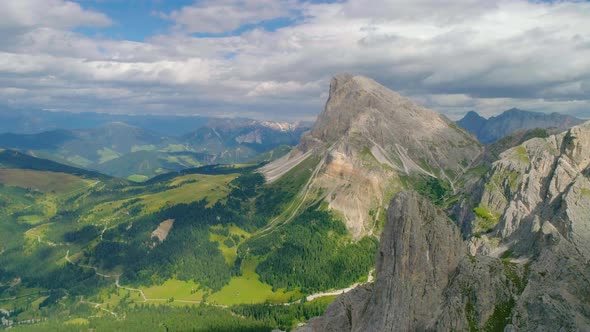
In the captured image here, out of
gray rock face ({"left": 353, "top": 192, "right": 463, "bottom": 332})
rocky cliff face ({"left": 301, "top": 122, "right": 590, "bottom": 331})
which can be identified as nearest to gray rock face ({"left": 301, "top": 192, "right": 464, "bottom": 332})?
gray rock face ({"left": 353, "top": 192, "right": 463, "bottom": 332})

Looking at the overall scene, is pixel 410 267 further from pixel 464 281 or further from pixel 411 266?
pixel 464 281

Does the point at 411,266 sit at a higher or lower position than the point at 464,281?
higher

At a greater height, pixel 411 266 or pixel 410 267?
pixel 411 266

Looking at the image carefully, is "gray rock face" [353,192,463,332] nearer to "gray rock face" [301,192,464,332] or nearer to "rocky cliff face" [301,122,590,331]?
"gray rock face" [301,192,464,332]

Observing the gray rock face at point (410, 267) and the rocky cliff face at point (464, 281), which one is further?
the gray rock face at point (410, 267)

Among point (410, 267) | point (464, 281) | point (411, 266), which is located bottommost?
point (464, 281)

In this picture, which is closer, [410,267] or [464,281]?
[464,281]

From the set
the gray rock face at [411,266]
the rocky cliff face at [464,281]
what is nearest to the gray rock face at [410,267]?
the gray rock face at [411,266]

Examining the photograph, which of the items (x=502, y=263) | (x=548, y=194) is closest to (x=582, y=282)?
(x=502, y=263)

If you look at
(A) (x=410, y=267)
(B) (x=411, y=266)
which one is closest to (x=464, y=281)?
(B) (x=411, y=266)

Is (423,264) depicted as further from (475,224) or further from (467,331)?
(475,224)

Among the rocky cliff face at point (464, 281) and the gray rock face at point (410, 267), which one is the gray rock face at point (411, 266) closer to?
the gray rock face at point (410, 267)
